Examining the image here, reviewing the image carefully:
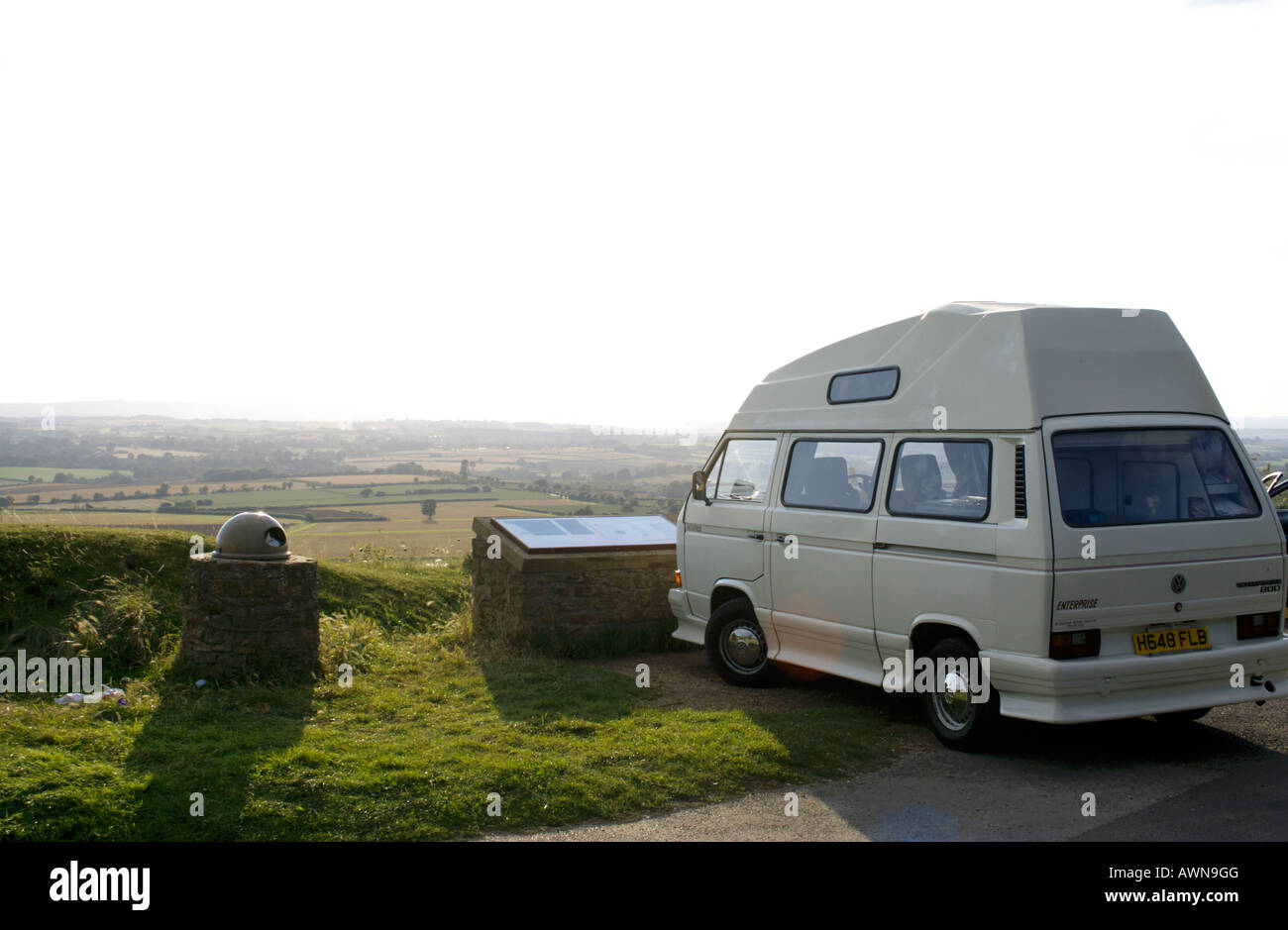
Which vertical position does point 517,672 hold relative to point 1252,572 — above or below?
below

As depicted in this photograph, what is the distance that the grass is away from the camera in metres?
5.59

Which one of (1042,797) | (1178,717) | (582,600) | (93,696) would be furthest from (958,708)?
(93,696)

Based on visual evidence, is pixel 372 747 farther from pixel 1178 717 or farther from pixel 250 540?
pixel 1178 717

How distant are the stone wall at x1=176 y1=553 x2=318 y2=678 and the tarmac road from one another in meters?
4.04

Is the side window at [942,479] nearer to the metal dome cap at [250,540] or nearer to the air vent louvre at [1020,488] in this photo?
the air vent louvre at [1020,488]

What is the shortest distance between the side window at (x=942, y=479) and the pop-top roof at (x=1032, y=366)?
0.51 ft

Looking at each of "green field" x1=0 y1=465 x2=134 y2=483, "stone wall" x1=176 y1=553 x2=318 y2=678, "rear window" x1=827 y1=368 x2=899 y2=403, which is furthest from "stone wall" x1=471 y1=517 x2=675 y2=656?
"green field" x1=0 y1=465 x2=134 y2=483

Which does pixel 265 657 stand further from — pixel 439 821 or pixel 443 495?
pixel 443 495

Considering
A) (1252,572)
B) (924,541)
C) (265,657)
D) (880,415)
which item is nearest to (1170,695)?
(1252,572)

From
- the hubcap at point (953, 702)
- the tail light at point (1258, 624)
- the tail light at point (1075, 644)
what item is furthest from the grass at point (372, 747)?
the tail light at point (1258, 624)

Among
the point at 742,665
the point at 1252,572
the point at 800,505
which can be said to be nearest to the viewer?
the point at 1252,572
